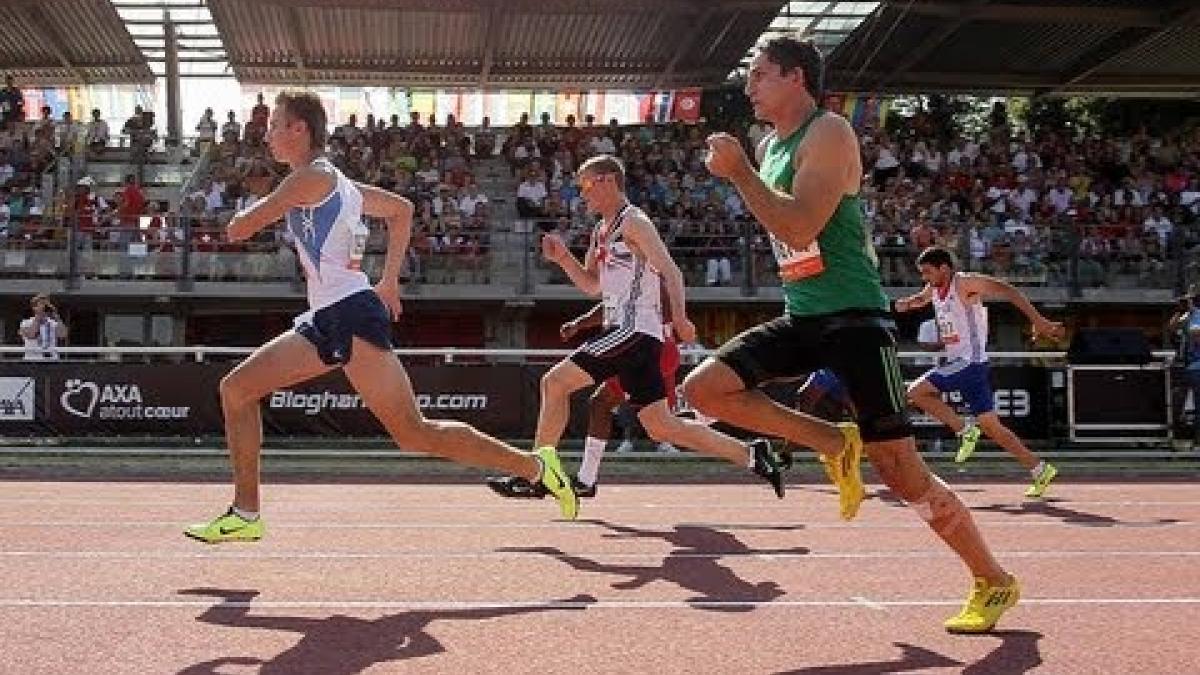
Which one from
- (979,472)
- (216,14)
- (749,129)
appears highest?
(216,14)

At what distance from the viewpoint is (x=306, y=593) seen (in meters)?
5.93

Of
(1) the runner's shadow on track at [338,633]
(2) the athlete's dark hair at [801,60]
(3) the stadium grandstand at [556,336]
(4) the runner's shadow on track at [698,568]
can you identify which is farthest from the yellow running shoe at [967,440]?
(2) the athlete's dark hair at [801,60]

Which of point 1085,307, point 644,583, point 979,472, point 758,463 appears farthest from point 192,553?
point 1085,307

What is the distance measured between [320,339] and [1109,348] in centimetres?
1389

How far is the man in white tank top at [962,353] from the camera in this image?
1165 centimetres

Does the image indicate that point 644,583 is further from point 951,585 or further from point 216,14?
point 216,14

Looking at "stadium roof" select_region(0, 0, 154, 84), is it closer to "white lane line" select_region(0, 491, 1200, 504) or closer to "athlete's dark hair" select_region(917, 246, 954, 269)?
"white lane line" select_region(0, 491, 1200, 504)

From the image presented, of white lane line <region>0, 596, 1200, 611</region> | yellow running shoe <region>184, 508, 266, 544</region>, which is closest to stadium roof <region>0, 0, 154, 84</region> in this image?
yellow running shoe <region>184, 508, 266, 544</region>

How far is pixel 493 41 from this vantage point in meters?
31.2

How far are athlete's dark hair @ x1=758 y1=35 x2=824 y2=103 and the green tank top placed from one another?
102 millimetres

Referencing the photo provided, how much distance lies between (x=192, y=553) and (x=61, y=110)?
30386 mm

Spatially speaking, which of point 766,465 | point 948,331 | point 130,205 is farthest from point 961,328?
point 130,205

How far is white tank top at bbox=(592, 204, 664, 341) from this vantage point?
29.1 ft

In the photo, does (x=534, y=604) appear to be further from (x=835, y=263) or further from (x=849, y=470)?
(x=835, y=263)
